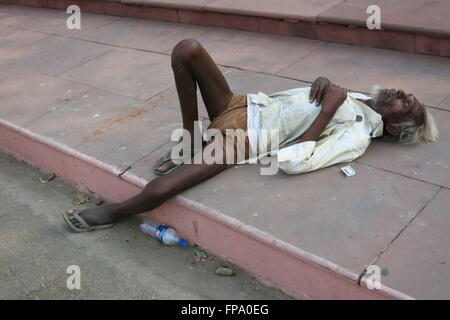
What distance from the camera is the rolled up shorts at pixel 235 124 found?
3062mm

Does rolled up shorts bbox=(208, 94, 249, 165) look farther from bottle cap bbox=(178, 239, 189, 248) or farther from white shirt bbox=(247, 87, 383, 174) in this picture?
bottle cap bbox=(178, 239, 189, 248)

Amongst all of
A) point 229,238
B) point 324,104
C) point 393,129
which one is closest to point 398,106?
point 393,129

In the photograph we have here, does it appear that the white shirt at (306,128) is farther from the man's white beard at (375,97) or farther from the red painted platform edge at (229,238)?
the red painted platform edge at (229,238)

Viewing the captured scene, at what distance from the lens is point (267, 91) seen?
13.0 feet

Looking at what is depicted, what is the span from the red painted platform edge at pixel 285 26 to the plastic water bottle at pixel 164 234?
2.47 metres

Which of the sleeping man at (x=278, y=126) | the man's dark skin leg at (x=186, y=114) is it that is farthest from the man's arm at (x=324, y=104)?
the man's dark skin leg at (x=186, y=114)

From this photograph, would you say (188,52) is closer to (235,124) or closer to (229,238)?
(235,124)

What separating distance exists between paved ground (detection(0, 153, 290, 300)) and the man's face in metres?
1.20

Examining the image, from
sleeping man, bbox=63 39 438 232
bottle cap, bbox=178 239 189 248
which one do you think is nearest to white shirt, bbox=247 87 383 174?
sleeping man, bbox=63 39 438 232

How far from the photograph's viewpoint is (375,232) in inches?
99.9

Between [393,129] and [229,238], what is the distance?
1.16 metres

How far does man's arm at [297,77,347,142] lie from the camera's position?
2.94 m

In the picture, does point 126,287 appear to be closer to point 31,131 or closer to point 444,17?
point 31,131
